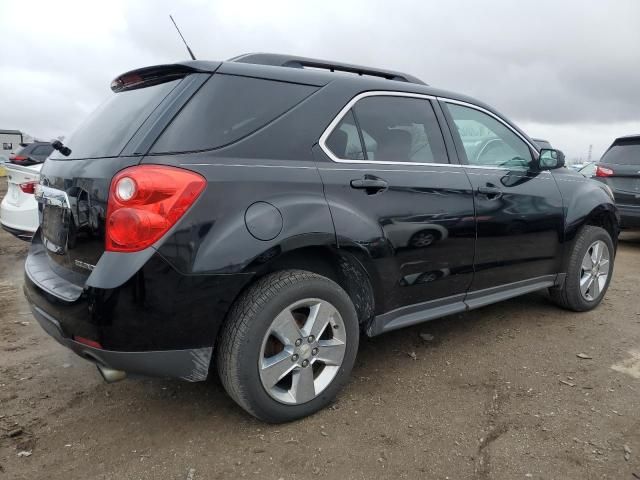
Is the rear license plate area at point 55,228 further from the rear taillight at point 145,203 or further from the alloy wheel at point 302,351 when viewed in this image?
the alloy wheel at point 302,351

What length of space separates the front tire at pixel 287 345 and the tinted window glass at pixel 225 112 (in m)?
0.69

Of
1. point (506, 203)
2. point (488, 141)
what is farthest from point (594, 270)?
point (488, 141)

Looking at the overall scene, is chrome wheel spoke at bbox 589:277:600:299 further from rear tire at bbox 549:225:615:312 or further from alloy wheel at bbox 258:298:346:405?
alloy wheel at bbox 258:298:346:405

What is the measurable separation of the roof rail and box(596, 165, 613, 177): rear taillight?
5.30m

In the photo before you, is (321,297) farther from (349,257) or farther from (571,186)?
(571,186)

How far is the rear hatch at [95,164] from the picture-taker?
7.05ft

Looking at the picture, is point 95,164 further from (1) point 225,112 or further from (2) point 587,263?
(2) point 587,263

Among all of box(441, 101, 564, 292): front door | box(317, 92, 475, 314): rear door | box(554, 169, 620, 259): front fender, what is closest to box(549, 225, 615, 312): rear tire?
box(554, 169, 620, 259): front fender

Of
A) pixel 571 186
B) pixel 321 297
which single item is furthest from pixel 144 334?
pixel 571 186

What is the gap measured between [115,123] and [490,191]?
2.29m

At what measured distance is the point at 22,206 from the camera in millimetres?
5039

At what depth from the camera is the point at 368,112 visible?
2824 millimetres

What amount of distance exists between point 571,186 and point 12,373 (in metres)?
4.21

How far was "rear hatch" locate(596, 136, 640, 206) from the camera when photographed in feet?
23.2
